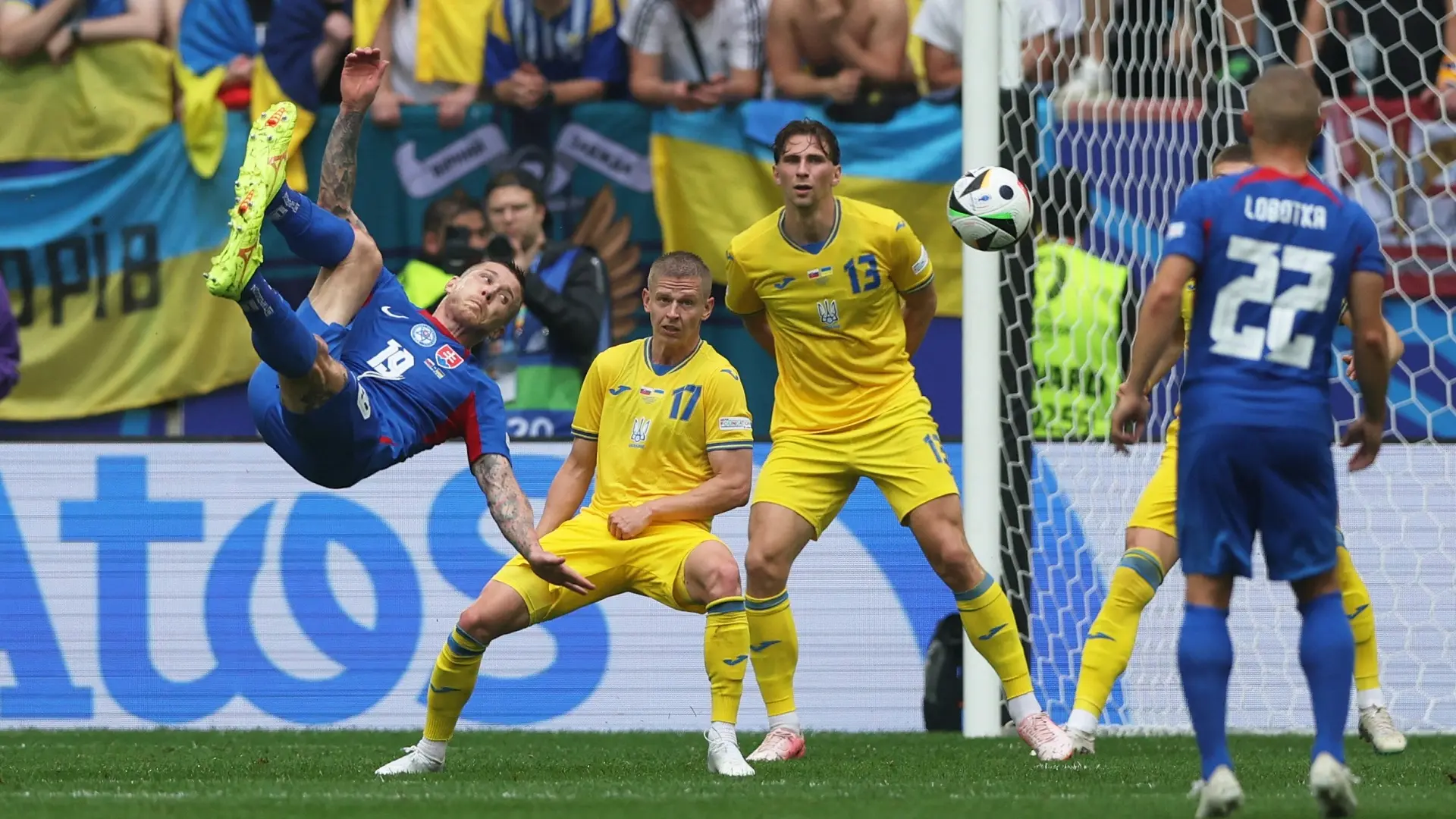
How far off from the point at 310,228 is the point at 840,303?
2.04 metres

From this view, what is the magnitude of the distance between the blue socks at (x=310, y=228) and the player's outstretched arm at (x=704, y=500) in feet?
4.40

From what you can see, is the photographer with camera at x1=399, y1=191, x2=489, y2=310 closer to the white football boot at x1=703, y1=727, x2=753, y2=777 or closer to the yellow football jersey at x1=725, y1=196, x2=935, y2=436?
the yellow football jersey at x1=725, y1=196, x2=935, y2=436

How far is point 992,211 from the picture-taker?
23.7ft

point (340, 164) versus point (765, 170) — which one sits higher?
point (340, 164)

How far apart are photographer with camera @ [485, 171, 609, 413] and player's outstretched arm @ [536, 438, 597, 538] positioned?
10.2 feet

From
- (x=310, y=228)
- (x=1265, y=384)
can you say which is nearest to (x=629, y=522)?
(x=310, y=228)

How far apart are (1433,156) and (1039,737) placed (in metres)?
4.60

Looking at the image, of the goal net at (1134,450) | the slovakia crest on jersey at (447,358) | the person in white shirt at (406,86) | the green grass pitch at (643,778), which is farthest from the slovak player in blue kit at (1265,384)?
the person in white shirt at (406,86)

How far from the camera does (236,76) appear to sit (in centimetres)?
1081

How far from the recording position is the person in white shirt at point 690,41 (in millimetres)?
10844

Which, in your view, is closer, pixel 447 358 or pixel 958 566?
pixel 447 358

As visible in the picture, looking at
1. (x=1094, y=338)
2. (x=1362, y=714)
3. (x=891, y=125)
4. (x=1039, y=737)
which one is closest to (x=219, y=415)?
(x=891, y=125)

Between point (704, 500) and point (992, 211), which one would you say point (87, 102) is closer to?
point (704, 500)

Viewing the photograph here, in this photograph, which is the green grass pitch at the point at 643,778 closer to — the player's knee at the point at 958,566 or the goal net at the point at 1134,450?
the goal net at the point at 1134,450
